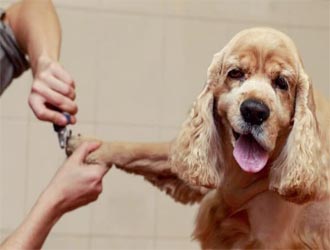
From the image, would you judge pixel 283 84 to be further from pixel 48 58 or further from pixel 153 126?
pixel 153 126

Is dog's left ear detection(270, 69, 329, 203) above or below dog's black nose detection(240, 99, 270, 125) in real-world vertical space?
below

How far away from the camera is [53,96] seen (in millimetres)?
1259

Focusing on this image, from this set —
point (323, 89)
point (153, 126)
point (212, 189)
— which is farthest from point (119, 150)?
point (323, 89)

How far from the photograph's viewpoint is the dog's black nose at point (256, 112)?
1008 mm

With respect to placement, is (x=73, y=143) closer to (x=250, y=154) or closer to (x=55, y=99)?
(x=55, y=99)

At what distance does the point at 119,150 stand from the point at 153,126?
1.93 ft

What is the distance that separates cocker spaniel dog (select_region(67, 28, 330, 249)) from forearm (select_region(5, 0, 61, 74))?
0.30 metres

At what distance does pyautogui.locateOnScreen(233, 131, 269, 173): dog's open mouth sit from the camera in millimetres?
1012


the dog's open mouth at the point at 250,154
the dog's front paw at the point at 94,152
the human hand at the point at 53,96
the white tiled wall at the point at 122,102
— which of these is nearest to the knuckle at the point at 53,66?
the human hand at the point at 53,96

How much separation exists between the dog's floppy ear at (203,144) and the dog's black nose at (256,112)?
12 centimetres

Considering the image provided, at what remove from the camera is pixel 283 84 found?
1.07 metres

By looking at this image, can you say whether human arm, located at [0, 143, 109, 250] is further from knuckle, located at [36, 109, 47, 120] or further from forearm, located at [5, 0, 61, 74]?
forearm, located at [5, 0, 61, 74]

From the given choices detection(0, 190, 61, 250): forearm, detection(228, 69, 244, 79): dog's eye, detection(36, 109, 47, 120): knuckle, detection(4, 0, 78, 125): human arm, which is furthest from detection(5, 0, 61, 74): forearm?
detection(228, 69, 244, 79): dog's eye

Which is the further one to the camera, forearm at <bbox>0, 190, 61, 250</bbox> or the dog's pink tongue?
forearm at <bbox>0, 190, 61, 250</bbox>
